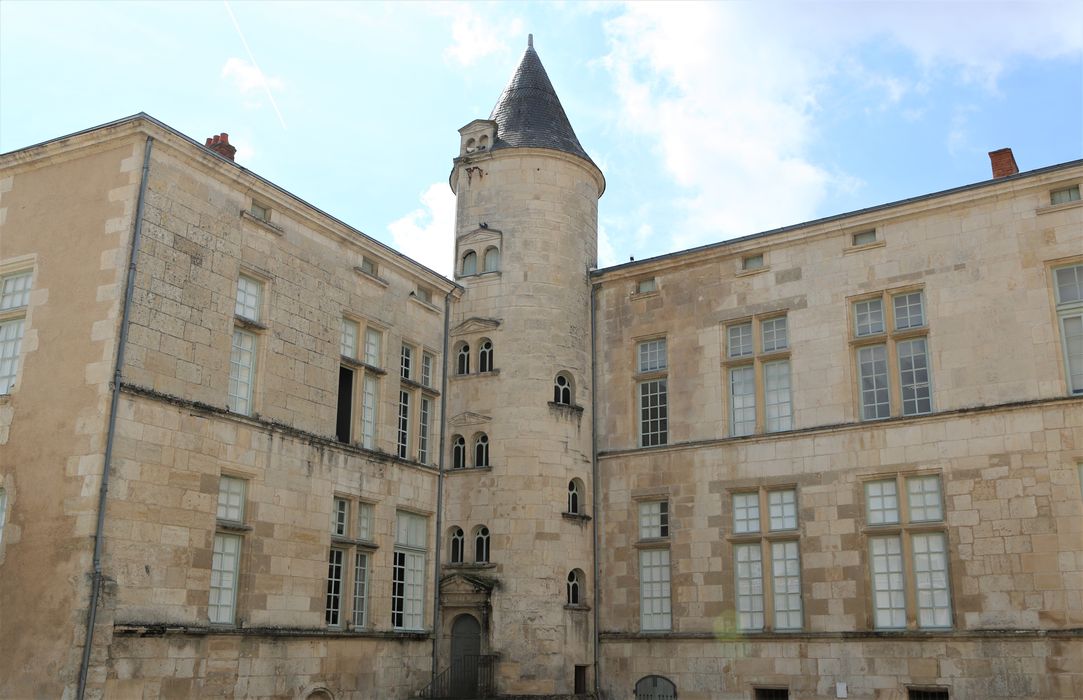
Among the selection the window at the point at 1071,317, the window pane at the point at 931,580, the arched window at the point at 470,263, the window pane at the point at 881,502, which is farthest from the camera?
the arched window at the point at 470,263

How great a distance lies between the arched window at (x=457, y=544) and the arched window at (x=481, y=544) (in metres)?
0.28

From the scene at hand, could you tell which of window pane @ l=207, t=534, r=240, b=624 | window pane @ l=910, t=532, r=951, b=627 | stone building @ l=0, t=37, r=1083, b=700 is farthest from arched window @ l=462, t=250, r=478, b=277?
window pane @ l=910, t=532, r=951, b=627

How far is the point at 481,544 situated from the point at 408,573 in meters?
2.09

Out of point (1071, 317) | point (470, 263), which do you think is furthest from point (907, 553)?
point (470, 263)

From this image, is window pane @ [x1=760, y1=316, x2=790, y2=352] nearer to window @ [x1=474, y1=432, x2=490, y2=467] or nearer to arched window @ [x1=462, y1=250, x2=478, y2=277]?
window @ [x1=474, y1=432, x2=490, y2=467]

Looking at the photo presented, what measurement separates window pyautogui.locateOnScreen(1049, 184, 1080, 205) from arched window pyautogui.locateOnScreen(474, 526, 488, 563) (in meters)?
12.7

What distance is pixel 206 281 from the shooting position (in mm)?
16469

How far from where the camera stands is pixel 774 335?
21.2 m

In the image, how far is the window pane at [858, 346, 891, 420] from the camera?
19672mm

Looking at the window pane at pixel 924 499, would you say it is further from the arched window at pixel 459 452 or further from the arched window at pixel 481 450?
the arched window at pixel 459 452

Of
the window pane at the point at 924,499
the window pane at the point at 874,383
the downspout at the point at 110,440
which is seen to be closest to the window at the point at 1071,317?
the window pane at the point at 924,499

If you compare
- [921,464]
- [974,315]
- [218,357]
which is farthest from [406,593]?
[974,315]

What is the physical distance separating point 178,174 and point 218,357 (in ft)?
9.65

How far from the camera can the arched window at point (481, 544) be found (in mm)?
21586
